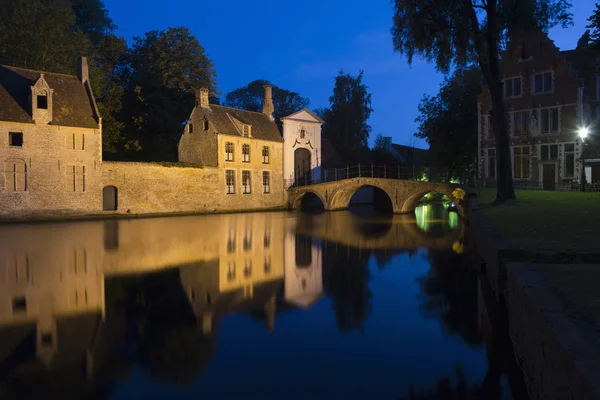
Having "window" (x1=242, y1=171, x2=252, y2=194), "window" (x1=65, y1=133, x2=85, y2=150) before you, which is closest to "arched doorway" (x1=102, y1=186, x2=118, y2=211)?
"window" (x1=65, y1=133, x2=85, y2=150)

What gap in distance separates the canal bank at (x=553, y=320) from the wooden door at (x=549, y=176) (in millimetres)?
21441

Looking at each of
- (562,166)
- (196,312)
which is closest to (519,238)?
(196,312)

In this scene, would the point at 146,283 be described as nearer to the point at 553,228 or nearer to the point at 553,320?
the point at 553,320

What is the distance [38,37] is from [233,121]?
41.7 ft

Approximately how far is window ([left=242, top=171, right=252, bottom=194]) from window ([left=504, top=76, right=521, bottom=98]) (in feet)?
56.6

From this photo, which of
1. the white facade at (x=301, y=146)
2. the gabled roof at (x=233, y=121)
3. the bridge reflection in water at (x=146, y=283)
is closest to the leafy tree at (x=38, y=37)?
the gabled roof at (x=233, y=121)

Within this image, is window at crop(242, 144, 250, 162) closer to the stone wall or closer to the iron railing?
the stone wall

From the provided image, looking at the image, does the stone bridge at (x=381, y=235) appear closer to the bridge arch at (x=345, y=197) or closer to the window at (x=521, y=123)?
the bridge arch at (x=345, y=197)

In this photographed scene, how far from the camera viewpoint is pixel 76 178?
24.7m

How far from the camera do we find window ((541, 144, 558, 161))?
997 inches

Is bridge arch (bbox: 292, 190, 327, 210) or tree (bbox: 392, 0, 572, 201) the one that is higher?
tree (bbox: 392, 0, 572, 201)

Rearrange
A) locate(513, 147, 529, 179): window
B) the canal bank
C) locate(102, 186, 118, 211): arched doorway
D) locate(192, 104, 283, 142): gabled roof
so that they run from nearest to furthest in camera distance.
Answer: the canal bank → locate(513, 147, 529, 179): window → locate(102, 186, 118, 211): arched doorway → locate(192, 104, 283, 142): gabled roof

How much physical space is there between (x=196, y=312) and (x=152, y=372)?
90.9 inches

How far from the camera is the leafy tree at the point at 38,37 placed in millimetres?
26859
